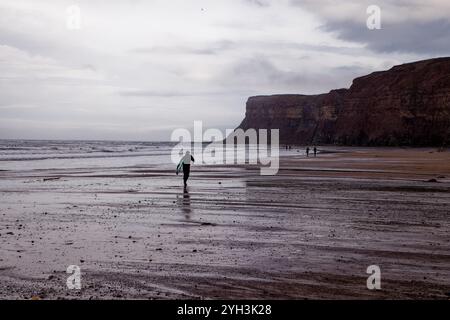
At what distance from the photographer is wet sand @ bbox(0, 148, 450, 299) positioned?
6363mm

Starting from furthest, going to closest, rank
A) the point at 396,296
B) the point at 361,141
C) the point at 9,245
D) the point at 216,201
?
the point at 361,141, the point at 216,201, the point at 9,245, the point at 396,296

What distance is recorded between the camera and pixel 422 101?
356ft

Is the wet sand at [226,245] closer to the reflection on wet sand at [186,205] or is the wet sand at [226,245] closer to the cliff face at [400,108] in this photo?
the reflection on wet sand at [186,205]

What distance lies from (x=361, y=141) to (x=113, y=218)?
4512 inches

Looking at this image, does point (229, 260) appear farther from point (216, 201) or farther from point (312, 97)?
point (312, 97)

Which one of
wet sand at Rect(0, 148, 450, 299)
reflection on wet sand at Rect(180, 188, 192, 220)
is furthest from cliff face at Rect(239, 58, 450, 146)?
wet sand at Rect(0, 148, 450, 299)

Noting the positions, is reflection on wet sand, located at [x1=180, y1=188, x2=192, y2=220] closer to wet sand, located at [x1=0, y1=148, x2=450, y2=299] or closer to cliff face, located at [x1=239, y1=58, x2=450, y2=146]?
wet sand, located at [x1=0, y1=148, x2=450, y2=299]

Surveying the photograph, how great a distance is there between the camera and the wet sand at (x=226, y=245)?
636cm

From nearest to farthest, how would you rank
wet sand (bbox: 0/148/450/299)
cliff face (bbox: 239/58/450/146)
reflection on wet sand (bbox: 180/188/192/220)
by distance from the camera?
wet sand (bbox: 0/148/450/299), reflection on wet sand (bbox: 180/188/192/220), cliff face (bbox: 239/58/450/146)

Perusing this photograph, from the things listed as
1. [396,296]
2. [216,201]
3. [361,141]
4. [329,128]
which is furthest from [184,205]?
[329,128]

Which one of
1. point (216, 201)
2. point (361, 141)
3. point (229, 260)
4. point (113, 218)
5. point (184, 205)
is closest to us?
point (229, 260)

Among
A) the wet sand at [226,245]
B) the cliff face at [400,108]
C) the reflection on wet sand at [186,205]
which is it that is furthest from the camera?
the cliff face at [400,108]

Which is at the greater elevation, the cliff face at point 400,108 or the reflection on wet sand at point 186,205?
the cliff face at point 400,108

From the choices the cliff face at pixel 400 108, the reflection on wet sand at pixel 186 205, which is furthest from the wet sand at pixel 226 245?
the cliff face at pixel 400 108
